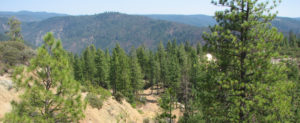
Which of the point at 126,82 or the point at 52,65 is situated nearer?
the point at 52,65

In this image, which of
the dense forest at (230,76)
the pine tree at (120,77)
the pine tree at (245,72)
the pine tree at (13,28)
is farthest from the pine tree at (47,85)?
the pine tree at (13,28)

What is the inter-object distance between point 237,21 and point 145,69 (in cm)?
4766

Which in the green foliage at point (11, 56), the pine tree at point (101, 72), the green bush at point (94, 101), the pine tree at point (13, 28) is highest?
the pine tree at point (13, 28)

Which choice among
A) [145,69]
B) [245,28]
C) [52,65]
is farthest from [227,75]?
[145,69]

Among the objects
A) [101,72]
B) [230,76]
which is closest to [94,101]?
[230,76]

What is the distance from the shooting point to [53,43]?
9.99 m

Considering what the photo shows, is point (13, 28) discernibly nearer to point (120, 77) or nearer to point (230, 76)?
point (120, 77)

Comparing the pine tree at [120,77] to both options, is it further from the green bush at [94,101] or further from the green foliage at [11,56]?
the green bush at [94,101]

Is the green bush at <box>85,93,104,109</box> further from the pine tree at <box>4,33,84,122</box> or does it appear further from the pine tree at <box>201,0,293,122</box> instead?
the pine tree at <box>201,0,293,122</box>

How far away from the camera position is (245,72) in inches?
357

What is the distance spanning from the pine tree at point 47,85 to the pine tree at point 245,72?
22.0ft

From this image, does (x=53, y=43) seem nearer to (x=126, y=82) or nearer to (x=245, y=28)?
(x=245, y=28)

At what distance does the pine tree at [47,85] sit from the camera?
9.23 m

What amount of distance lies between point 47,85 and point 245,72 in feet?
30.8
